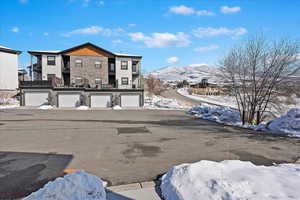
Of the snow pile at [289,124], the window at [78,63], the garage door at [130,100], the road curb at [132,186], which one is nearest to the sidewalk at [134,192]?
the road curb at [132,186]

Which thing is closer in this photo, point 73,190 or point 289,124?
point 73,190

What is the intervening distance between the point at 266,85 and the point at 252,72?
3.96 ft

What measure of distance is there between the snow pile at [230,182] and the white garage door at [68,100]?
21.2m

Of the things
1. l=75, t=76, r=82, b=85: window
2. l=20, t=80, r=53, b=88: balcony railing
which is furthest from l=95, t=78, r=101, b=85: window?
l=20, t=80, r=53, b=88: balcony railing

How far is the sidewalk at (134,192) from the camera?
277cm

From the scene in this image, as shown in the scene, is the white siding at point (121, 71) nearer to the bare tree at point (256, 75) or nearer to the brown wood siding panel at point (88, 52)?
the brown wood siding panel at point (88, 52)

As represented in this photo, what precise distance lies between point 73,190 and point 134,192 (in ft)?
3.37

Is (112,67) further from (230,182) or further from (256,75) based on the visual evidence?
(230,182)

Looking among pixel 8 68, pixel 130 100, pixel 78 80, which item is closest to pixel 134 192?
pixel 130 100

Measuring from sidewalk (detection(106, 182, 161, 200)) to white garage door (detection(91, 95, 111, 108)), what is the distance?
66.7ft

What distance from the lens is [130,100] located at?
918 inches

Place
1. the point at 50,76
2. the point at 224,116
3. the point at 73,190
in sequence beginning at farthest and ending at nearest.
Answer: the point at 50,76, the point at 224,116, the point at 73,190

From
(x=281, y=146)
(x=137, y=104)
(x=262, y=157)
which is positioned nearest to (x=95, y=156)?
(x=262, y=157)

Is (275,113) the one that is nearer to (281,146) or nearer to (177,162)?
(281,146)
